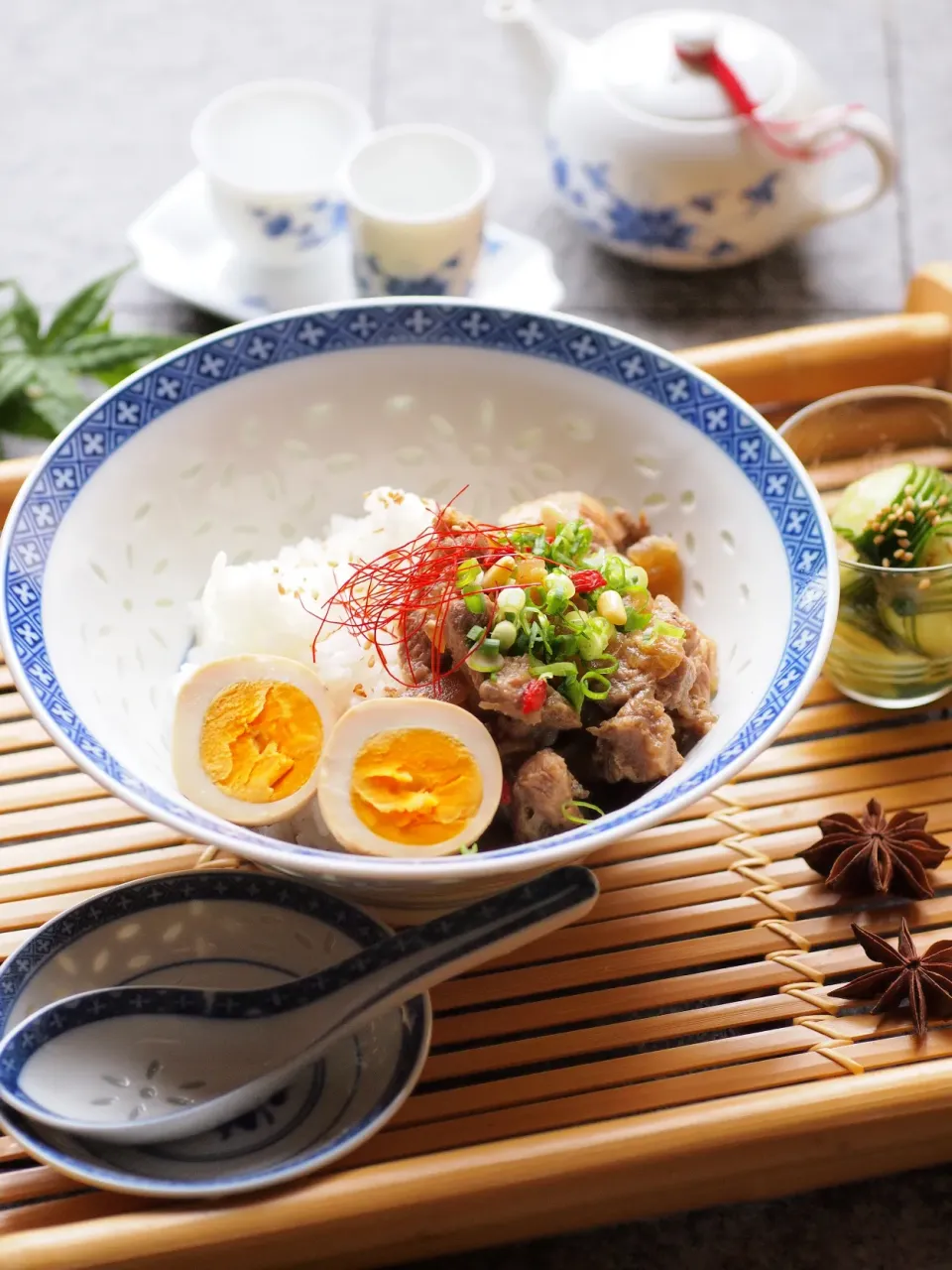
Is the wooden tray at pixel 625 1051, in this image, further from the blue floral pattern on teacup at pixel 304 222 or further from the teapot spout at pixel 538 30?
the teapot spout at pixel 538 30

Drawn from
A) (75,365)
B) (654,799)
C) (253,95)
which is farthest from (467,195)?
(654,799)

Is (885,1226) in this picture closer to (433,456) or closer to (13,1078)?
(13,1078)

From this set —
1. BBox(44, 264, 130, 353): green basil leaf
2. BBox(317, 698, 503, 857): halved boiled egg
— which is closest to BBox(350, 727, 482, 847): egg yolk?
BBox(317, 698, 503, 857): halved boiled egg

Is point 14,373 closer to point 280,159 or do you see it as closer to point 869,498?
point 280,159

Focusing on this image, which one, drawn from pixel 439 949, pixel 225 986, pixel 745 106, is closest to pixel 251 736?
pixel 225 986

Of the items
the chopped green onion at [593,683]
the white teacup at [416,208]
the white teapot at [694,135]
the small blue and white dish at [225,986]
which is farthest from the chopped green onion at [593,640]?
the white teapot at [694,135]

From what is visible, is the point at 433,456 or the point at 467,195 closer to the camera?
the point at 433,456

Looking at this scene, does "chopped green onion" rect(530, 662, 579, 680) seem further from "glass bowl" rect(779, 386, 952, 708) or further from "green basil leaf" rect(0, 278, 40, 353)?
"green basil leaf" rect(0, 278, 40, 353)
